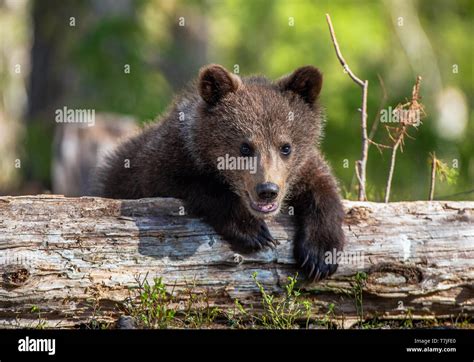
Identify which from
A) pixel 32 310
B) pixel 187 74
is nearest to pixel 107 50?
pixel 187 74

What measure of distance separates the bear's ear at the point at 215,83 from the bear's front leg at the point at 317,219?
1015 millimetres

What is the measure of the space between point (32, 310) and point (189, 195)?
1.69m

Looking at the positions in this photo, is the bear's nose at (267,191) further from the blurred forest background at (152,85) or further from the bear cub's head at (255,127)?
the blurred forest background at (152,85)

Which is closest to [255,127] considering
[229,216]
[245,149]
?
[245,149]

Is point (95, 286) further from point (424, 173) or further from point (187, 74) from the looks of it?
point (187, 74)

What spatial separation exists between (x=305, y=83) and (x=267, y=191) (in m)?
1.37

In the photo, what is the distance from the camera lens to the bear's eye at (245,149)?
22.1ft

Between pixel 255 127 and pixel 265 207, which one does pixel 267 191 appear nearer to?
pixel 265 207

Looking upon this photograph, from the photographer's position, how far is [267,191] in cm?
630

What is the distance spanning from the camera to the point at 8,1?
3253 cm

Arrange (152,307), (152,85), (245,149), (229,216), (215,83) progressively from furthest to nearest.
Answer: (152,85), (215,83), (245,149), (229,216), (152,307)

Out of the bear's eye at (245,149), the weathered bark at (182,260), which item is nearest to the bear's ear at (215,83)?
the bear's eye at (245,149)

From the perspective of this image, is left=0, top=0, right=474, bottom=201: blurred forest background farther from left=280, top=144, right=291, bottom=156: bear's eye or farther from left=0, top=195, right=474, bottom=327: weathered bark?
left=0, top=195, right=474, bottom=327: weathered bark
